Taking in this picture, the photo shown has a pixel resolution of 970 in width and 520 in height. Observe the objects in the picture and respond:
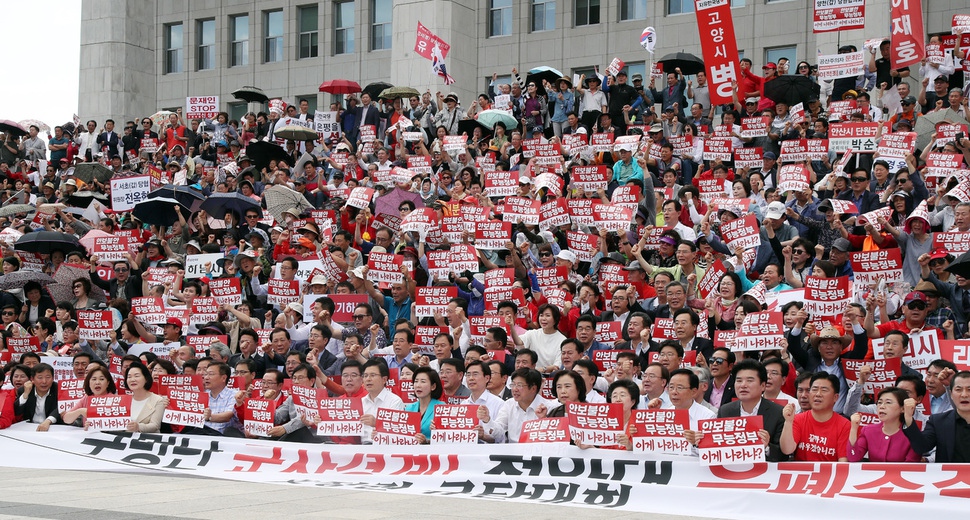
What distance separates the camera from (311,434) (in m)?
12.0

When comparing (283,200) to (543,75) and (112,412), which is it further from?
(112,412)

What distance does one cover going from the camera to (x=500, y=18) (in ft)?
121

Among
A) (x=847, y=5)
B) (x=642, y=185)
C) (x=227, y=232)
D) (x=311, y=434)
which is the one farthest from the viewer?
(x=847, y=5)

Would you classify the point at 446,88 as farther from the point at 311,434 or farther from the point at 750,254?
the point at 311,434

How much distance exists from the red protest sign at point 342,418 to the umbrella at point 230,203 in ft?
28.5

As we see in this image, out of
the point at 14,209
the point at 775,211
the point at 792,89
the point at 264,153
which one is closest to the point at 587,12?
the point at 264,153

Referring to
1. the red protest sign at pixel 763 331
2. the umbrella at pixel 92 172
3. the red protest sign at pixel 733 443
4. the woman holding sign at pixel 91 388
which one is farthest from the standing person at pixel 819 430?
the umbrella at pixel 92 172

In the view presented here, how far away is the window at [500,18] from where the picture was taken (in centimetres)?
3657

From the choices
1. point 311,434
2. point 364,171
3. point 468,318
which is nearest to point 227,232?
point 364,171

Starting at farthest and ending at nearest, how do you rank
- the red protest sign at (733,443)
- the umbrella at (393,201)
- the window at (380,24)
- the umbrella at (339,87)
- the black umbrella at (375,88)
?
1. the window at (380,24)
2. the umbrella at (339,87)
3. the black umbrella at (375,88)
4. the umbrella at (393,201)
5. the red protest sign at (733,443)

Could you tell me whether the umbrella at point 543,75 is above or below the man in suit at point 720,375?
above

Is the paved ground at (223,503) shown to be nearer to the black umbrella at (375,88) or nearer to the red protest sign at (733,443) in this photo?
the red protest sign at (733,443)

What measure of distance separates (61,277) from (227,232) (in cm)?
248

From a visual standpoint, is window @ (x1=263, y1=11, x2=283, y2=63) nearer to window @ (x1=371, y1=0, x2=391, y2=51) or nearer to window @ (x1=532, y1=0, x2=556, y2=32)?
window @ (x1=371, y1=0, x2=391, y2=51)
